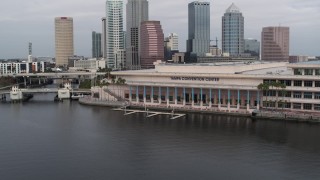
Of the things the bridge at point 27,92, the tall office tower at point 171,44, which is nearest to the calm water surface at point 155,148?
the bridge at point 27,92

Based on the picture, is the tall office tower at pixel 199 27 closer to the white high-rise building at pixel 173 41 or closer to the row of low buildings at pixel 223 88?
the white high-rise building at pixel 173 41

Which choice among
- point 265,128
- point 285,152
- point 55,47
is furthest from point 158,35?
point 285,152

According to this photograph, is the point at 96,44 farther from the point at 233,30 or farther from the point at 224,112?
the point at 224,112

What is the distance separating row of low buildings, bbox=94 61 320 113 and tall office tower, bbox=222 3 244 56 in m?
82.1

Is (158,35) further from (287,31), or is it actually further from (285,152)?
(285,152)

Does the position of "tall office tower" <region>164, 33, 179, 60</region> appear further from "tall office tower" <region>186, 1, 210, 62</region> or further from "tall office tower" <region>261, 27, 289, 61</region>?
"tall office tower" <region>261, 27, 289, 61</region>

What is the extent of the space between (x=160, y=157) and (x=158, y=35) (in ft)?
291

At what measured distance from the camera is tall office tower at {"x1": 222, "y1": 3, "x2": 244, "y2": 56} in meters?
127

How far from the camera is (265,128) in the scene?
103ft

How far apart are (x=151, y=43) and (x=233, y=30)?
2971 centimetres

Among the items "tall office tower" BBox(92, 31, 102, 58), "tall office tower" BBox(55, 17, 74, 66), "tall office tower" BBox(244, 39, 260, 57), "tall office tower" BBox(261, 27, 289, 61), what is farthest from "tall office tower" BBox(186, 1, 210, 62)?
"tall office tower" BBox(92, 31, 102, 58)

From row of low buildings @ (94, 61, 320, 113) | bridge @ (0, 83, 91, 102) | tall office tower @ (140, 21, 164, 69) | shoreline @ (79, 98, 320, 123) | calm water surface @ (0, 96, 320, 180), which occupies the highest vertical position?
tall office tower @ (140, 21, 164, 69)

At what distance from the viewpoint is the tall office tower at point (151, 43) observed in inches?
4289

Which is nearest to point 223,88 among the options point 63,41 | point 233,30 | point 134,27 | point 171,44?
point 134,27
